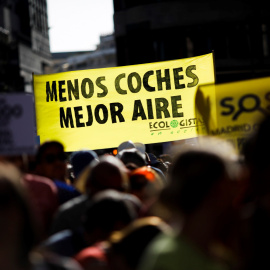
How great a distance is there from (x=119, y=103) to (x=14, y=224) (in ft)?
27.1

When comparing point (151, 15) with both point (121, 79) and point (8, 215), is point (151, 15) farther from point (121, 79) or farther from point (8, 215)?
point (8, 215)

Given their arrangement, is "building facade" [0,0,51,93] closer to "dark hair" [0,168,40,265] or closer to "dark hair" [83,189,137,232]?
"dark hair" [83,189,137,232]

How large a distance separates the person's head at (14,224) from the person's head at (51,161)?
3533 millimetres

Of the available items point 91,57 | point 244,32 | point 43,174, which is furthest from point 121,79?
point 91,57

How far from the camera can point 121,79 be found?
11.0 meters

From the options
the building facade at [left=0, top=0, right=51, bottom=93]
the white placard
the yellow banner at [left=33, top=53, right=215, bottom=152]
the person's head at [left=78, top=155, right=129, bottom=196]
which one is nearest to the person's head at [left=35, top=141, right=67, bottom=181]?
the white placard

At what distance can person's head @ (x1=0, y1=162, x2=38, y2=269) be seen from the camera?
111 inches

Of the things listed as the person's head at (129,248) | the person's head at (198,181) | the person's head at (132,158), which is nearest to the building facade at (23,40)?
the person's head at (132,158)

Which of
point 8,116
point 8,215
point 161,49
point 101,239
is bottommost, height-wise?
point 101,239

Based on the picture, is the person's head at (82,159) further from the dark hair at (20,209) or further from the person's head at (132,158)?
the dark hair at (20,209)

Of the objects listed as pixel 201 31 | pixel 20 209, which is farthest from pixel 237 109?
pixel 201 31

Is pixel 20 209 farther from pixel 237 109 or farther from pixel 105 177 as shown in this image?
pixel 237 109

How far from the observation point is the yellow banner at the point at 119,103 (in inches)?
427

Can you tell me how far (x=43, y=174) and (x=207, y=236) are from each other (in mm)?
3445
